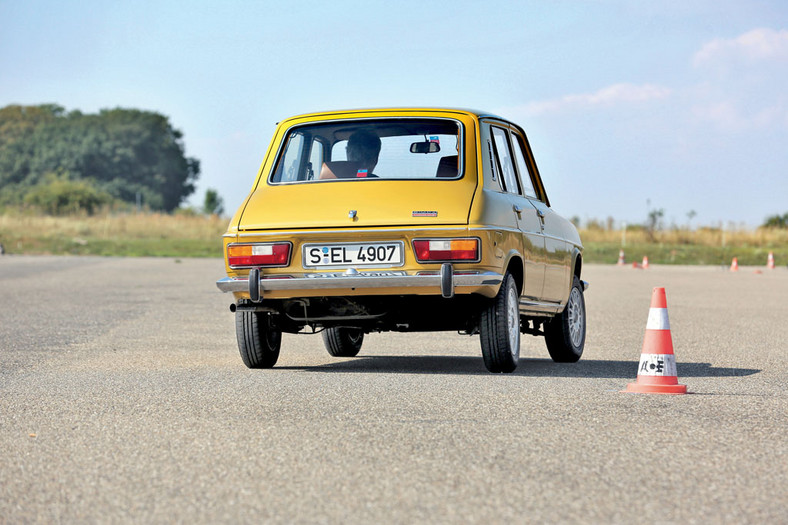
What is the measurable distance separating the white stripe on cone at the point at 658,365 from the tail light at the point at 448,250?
4.35 feet

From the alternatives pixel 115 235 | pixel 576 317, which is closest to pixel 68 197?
pixel 115 235

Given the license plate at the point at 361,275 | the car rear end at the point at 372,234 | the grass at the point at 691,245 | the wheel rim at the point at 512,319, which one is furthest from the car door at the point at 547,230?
the grass at the point at 691,245

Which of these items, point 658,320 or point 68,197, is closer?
point 658,320

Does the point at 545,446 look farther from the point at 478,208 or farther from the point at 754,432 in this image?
the point at 478,208

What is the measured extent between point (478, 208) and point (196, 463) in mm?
3488

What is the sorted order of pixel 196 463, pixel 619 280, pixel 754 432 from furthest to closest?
pixel 619 280 → pixel 754 432 → pixel 196 463

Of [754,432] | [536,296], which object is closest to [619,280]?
[536,296]

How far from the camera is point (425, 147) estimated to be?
8.51 m

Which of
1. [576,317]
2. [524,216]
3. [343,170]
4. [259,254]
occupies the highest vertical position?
[343,170]

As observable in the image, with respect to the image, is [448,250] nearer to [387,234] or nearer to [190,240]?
[387,234]

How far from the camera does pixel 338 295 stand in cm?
790

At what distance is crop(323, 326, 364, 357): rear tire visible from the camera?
33.2 feet

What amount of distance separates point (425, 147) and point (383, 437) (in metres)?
3.45

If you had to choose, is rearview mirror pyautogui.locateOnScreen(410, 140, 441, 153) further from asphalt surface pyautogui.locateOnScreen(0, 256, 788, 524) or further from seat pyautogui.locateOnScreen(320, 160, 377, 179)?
asphalt surface pyautogui.locateOnScreen(0, 256, 788, 524)
